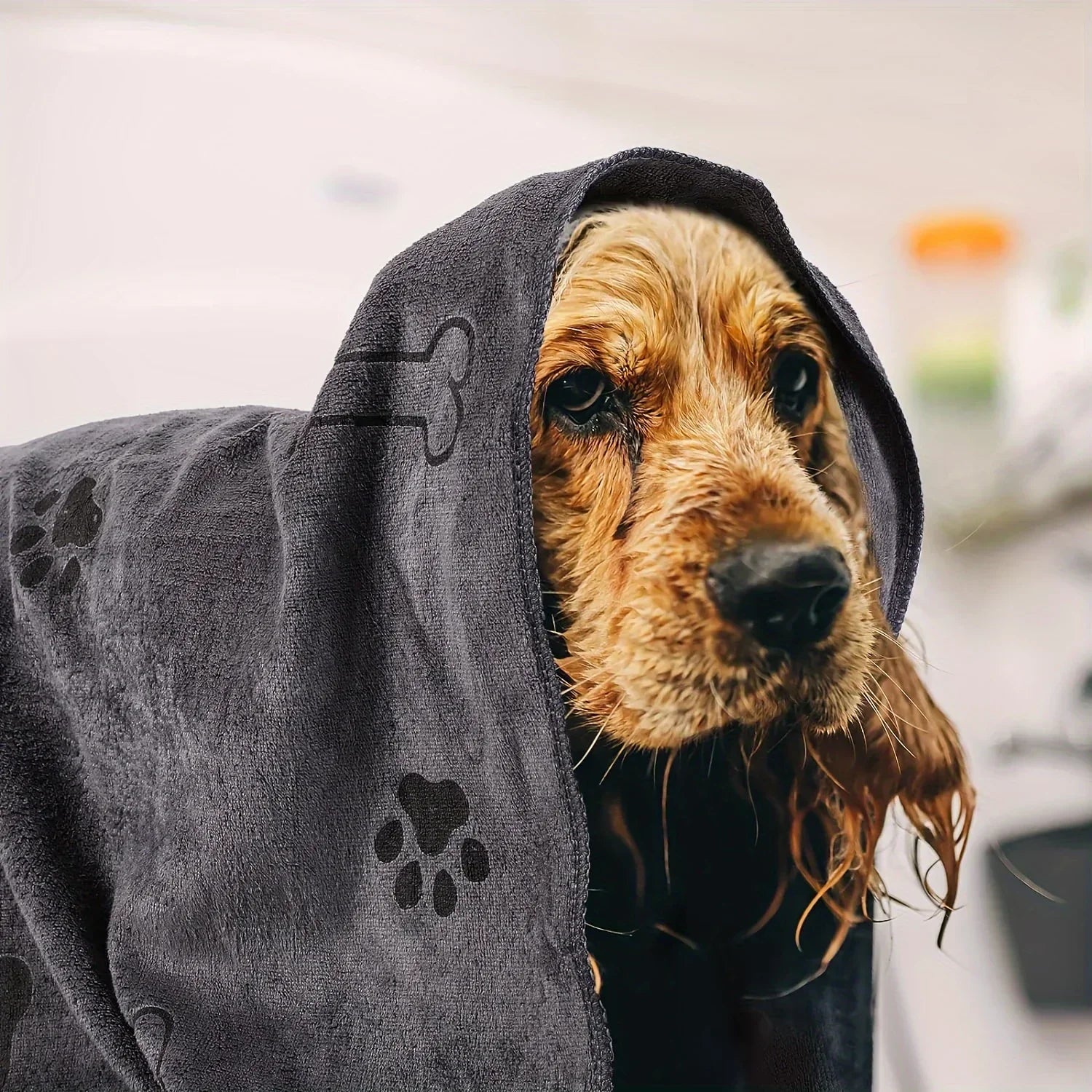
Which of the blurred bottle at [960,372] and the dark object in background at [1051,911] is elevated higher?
the blurred bottle at [960,372]

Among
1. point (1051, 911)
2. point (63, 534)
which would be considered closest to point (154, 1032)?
point (63, 534)

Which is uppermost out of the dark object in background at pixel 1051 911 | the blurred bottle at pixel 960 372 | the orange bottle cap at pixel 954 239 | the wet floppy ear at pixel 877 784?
the orange bottle cap at pixel 954 239

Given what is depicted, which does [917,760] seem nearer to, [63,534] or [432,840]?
[432,840]

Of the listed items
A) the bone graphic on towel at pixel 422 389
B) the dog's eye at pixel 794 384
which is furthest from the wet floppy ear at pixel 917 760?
the bone graphic on towel at pixel 422 389

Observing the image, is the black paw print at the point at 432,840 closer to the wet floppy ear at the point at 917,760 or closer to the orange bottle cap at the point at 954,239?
the wet floppy ear at the point at 917,760

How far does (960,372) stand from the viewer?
622mm

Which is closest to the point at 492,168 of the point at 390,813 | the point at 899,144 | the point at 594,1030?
the point at 899,144

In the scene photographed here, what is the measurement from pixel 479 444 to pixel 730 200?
7.8 inches

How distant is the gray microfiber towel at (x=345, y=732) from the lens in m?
0.42

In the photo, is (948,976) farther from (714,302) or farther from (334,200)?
(334,200)

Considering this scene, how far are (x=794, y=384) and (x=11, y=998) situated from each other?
62cm

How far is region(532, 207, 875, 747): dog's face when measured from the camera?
42 centimetres

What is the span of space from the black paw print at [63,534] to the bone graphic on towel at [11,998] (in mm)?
250

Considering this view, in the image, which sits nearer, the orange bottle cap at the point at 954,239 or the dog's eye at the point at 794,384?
the dog's eye at the point at 794,384
